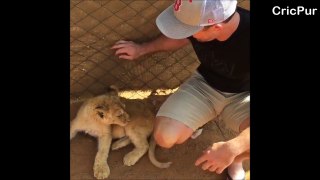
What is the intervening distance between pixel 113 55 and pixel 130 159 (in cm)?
84

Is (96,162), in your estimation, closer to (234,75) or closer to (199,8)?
(234,75)

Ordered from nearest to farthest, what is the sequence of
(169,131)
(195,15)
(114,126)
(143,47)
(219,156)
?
(195,15), (219,156), (169,131), (143,47), (114,126)

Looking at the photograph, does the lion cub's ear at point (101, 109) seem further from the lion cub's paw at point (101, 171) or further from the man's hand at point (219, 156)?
the man's hand at point (219, 156)

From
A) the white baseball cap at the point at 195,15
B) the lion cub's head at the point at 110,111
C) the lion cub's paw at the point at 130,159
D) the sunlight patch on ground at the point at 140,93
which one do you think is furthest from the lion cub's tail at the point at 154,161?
the white baseball cap at the point at 195,15

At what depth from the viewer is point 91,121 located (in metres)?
3.86

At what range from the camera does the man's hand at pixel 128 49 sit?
12.6 ft

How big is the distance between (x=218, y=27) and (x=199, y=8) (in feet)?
0.62

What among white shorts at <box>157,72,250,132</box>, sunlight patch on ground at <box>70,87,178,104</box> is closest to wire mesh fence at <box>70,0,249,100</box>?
sunlight patch on ground at <box>70,87,178,104</box>

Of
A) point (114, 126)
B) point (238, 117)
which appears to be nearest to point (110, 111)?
point (114, 126)

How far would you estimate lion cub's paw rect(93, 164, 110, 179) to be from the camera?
3.68 meters

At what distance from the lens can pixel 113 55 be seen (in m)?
4.07

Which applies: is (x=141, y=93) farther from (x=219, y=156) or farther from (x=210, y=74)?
(x=219, y=156)

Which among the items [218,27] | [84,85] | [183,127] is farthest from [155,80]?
[218,27]

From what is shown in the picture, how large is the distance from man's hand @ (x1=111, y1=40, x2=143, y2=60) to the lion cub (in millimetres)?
322
